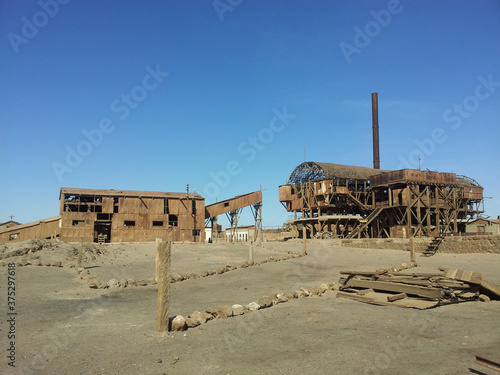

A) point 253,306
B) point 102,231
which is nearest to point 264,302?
point 253,306

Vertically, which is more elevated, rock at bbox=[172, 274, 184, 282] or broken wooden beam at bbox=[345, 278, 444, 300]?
broken wooden beam at bbox=[345, 278, 444, 300]

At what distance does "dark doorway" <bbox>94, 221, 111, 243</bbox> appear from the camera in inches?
1650

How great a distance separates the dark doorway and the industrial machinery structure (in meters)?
22.2

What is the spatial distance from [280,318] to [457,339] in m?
3.85

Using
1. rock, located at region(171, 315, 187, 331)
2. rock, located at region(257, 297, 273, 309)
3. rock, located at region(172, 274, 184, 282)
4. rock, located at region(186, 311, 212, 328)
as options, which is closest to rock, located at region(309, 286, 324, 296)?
rock, located at region(257, 297, 273, 309)

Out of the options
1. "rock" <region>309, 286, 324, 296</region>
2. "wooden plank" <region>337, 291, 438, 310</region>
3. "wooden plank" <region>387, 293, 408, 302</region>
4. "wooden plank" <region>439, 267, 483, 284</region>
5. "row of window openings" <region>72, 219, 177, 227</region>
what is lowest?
"rock" <region>309, 286, 324, 296</region>

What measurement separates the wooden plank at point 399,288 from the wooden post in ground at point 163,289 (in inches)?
276

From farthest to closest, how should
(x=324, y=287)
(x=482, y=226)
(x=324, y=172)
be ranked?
(x=324, y=172) → (x=482, y=226) → (x=324, y=287)

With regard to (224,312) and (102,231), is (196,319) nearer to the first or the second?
(224,312)

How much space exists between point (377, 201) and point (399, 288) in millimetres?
39668

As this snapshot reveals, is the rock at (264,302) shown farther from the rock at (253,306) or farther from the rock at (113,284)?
the rock at (113,284)

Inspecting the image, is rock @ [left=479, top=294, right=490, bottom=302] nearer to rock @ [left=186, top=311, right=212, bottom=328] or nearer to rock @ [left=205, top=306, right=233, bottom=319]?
rock @ [left=205, top=306, right=233, bottom=319]

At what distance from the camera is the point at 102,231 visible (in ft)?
143

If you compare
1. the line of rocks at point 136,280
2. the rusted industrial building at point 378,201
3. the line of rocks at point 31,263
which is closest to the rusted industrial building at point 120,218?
the rusted industrial building at point 378,201
